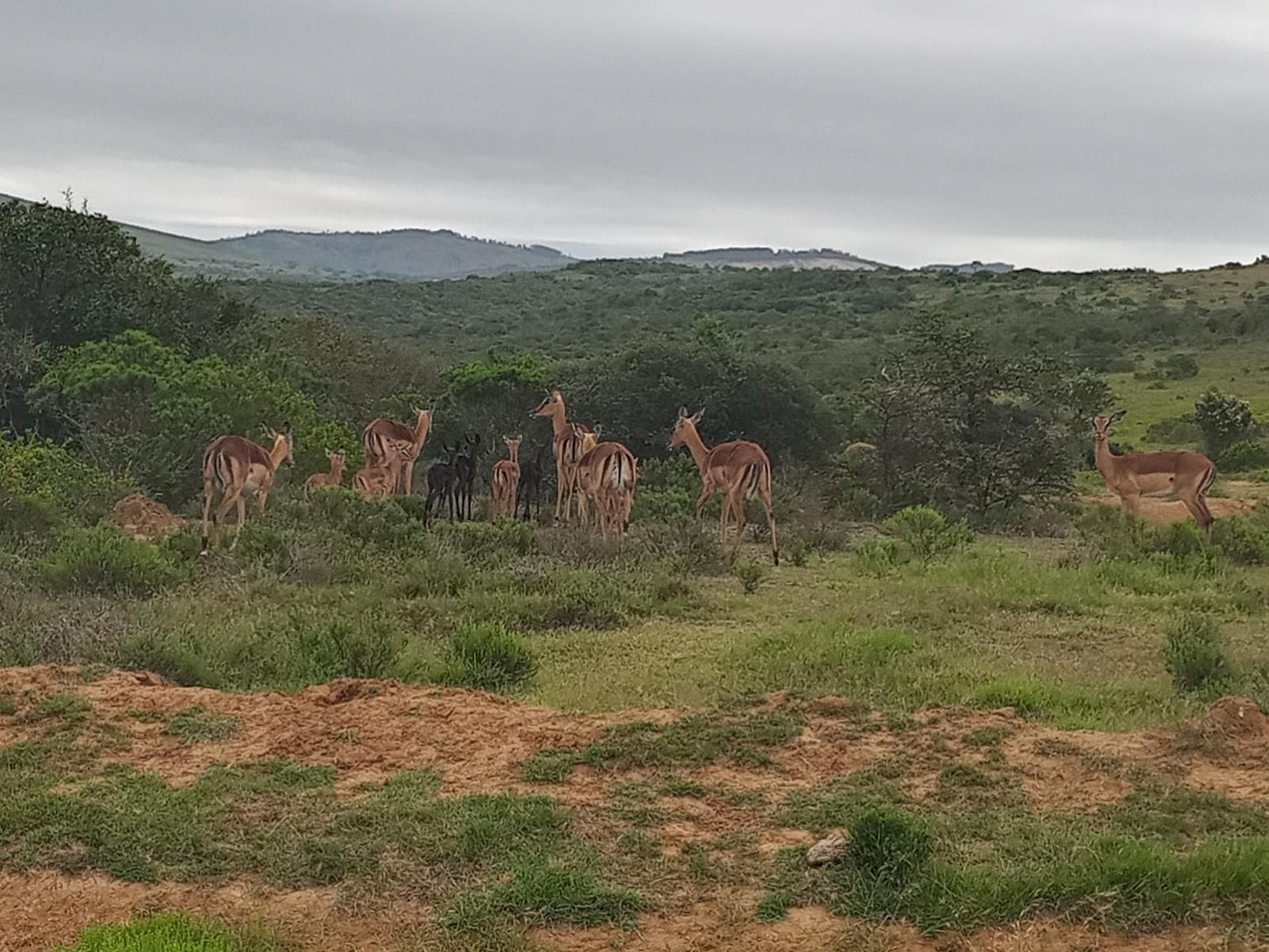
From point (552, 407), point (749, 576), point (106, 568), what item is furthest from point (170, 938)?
point (552, 407)

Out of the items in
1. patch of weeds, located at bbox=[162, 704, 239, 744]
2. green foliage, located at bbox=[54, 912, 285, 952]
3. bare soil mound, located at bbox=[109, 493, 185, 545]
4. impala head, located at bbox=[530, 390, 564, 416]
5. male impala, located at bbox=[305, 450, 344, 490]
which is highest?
impala head, located at bbox=[530, 390, 564, 416]

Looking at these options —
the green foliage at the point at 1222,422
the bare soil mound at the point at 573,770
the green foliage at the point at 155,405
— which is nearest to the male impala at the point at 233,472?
Result: the green foliage at the point at 155,405

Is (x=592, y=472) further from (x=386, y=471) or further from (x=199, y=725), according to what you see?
(x=199, y=725)

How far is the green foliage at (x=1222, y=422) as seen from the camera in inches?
1043

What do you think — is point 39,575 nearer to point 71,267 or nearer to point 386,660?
point 386,660

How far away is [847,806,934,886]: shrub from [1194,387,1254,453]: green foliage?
23767 mm

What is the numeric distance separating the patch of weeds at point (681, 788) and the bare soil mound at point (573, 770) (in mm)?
81

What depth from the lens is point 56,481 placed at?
15.3m

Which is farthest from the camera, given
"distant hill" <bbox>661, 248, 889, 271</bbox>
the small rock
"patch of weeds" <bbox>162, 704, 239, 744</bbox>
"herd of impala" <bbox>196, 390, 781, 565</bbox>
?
"distant hill" <bbox>661, 248, 889, 271</bbox>

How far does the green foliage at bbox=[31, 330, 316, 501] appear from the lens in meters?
18.2

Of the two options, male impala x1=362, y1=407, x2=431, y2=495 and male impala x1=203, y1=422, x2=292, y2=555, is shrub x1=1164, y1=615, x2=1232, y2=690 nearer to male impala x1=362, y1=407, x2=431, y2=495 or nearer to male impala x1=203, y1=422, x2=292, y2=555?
male impala x1=203, y1=422, x2=292, y2=555

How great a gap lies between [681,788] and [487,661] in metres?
2.88

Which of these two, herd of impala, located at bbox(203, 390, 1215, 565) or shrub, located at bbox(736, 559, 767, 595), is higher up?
herd of impala, located at bbox(203, 390, 1215, 565)

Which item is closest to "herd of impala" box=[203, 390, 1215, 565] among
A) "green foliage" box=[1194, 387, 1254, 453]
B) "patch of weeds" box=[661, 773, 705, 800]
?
"patch of weeds" box=[661, 773, 705, 800]
